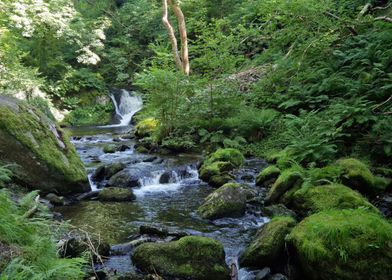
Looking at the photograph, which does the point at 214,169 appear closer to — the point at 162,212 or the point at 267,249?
the point at 162,212

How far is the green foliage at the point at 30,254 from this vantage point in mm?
2715

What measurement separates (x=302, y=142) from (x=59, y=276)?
656 centimetres

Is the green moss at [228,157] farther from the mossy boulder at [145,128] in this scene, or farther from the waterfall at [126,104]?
the waterfall at [126,104]

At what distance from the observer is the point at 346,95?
9.79 m

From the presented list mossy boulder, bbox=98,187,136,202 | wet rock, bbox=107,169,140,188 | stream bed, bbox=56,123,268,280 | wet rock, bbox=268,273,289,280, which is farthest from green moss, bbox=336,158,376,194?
wet rock, bbox=107,169,140,188

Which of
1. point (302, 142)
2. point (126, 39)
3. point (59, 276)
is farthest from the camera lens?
point (126, 39)

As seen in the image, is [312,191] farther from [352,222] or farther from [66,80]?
[66,80]

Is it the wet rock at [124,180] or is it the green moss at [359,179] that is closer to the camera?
the green moss at [359,179]

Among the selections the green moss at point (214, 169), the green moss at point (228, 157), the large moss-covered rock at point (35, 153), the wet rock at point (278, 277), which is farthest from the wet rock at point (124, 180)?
the wet rock at point (278, 277)

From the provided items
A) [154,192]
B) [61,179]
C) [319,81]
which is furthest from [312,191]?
[319,81]

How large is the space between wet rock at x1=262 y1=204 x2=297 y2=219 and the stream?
144mm

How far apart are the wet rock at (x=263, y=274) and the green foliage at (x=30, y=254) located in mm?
2287

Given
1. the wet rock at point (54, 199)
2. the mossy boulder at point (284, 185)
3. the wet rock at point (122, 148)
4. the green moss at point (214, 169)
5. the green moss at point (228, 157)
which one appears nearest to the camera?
the mossy boulder at point (284, 185)

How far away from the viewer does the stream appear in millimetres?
5801
